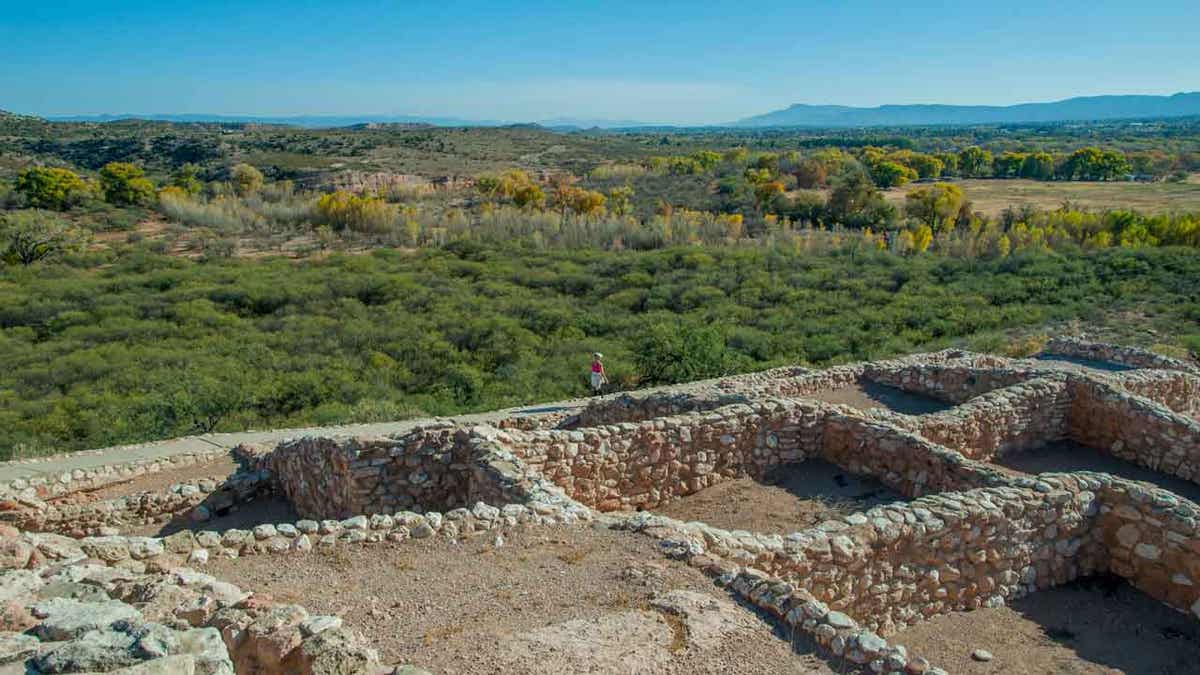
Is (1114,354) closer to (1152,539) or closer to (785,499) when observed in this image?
(1152,539)

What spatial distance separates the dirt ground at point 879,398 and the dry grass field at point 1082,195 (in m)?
46.6

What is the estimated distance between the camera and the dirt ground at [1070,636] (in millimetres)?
6121

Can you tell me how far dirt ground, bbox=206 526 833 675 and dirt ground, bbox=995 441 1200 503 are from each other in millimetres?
6446

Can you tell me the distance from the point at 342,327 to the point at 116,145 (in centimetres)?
7416

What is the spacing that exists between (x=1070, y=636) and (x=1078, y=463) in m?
4.55

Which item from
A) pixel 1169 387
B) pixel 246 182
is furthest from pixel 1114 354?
pixel 246 182

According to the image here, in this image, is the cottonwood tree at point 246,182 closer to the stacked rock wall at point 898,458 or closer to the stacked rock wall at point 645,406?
the stacked rock wall at point 645,406

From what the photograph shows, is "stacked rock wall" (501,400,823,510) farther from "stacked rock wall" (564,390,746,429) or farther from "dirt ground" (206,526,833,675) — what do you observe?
"dirt ground" (206,526,833,675)

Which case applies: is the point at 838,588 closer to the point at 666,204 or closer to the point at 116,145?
the point at 666,204

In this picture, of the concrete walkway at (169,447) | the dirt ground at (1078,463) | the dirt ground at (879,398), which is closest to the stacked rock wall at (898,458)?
Answer: the dirt ground at (1078,463)

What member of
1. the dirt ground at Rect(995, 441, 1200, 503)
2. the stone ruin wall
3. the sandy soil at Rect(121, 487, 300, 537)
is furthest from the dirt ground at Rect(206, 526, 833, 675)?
the dirt ground at Rect(995, 441, 1200, 503)

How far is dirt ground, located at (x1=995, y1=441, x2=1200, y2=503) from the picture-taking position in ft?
31.7

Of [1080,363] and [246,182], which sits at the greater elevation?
[246,182]

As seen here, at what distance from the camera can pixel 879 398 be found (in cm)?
1273
